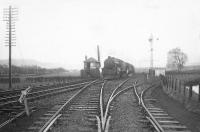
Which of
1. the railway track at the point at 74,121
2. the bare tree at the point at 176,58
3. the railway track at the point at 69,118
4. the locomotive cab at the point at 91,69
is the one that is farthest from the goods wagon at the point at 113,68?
the bare tree at the point at 176,58

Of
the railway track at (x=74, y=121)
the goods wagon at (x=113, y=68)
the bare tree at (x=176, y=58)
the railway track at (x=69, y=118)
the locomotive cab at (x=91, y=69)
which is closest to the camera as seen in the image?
the railway track at (x=74, y=121)

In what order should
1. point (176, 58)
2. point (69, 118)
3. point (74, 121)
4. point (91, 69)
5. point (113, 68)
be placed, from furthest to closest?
point (176, 58), point (91, 69), point (113, 68), point (69, 118), point (74, 121)

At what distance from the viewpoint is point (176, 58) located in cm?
10625

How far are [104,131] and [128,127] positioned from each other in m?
1.23

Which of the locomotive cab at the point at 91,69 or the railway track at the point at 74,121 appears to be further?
the locomotive cab at the point at 91,69

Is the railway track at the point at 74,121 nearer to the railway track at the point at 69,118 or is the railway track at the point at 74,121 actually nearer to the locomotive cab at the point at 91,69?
the railway track at the point at 69,118

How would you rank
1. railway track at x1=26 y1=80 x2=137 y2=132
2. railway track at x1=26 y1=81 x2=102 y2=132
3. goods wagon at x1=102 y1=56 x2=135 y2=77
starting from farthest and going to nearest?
goods wagon at x1=102 y1=56 x2=135 y2=77 < railway track at x1=26 y1=81 x2=102 y2=132 < railway track at x1=26 y1=80 x2=137 y2=132

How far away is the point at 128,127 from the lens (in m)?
7.94

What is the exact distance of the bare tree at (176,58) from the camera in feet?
343

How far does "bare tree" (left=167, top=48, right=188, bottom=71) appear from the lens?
4110 inches

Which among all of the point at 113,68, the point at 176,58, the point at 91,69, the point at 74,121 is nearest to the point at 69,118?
the point at 74,121

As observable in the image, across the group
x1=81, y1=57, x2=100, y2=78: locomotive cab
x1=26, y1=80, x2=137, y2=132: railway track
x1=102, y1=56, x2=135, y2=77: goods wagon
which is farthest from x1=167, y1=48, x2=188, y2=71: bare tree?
x1=26, y1=80, x2=137, y2=132: railway track

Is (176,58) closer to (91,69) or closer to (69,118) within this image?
(91,69)

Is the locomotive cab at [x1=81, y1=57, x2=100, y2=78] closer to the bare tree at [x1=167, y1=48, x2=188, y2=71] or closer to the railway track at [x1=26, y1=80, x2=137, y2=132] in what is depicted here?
the railway track at [x1=26, y1=80, x2=137, y2=132]
